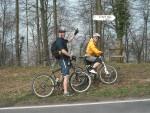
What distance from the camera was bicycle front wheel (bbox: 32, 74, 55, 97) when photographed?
1298 centimetres

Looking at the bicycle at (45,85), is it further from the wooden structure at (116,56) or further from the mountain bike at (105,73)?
the wooden structure at (116,56)

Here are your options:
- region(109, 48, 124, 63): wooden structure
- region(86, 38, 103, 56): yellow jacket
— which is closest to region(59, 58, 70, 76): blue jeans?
region(86, 38, 103, 56): yellow jacket

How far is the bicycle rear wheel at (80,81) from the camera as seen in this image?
13.4 meters

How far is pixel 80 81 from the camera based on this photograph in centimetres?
1347

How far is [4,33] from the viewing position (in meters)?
55.3

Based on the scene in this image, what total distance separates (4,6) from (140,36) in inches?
735

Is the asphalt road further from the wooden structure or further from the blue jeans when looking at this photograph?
the wooden structure

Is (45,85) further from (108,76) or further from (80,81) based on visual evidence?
(108,76)

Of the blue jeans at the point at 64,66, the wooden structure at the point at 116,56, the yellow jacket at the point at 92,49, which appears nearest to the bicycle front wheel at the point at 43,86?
the blue jeans at the point at 64,66

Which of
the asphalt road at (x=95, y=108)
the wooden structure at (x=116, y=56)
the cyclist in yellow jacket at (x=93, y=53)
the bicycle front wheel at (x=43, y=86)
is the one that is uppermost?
the cyclist in yellow jacket at (x=93, y=53)

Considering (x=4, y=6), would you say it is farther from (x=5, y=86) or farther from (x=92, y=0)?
(x=5, y=86)

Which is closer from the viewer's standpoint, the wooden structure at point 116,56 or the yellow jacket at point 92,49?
the yellow jacket at point 92,49

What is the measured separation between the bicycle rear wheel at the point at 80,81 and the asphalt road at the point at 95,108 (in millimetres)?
2008

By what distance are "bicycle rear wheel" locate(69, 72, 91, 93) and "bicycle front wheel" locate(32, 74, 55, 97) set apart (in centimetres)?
66
